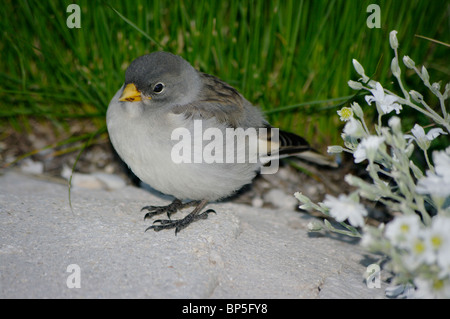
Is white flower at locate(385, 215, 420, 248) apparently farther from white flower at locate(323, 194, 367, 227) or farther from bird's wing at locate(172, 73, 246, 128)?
bird's wing at locate(172, 73, 246, 128)

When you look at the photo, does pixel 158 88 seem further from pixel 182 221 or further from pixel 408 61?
pixel 408 61

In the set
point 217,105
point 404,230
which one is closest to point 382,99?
point 404,230

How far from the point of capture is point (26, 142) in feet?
11.7

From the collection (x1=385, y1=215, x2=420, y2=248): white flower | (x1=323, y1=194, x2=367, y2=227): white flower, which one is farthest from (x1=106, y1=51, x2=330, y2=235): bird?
(x1=385, y1=215, x2=420, y2=248): white flower

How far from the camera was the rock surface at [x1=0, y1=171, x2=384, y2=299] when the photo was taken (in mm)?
2033

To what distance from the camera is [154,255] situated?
7.48 ft

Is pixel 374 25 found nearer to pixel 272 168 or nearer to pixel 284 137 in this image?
pixel 284 137

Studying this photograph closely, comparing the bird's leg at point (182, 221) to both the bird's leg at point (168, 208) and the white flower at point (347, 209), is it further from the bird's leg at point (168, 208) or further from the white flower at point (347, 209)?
the white flower at point (347, 209)

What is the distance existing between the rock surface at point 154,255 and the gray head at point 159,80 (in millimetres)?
649

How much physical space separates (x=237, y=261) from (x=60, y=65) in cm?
175

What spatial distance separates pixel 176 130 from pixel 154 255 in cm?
64

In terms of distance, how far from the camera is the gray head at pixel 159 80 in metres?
2.61

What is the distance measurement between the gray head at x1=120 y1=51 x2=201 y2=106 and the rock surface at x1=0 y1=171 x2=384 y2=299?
2.13 ft

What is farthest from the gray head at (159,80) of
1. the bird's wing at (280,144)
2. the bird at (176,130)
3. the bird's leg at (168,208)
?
the bird's leg at (168,208)
